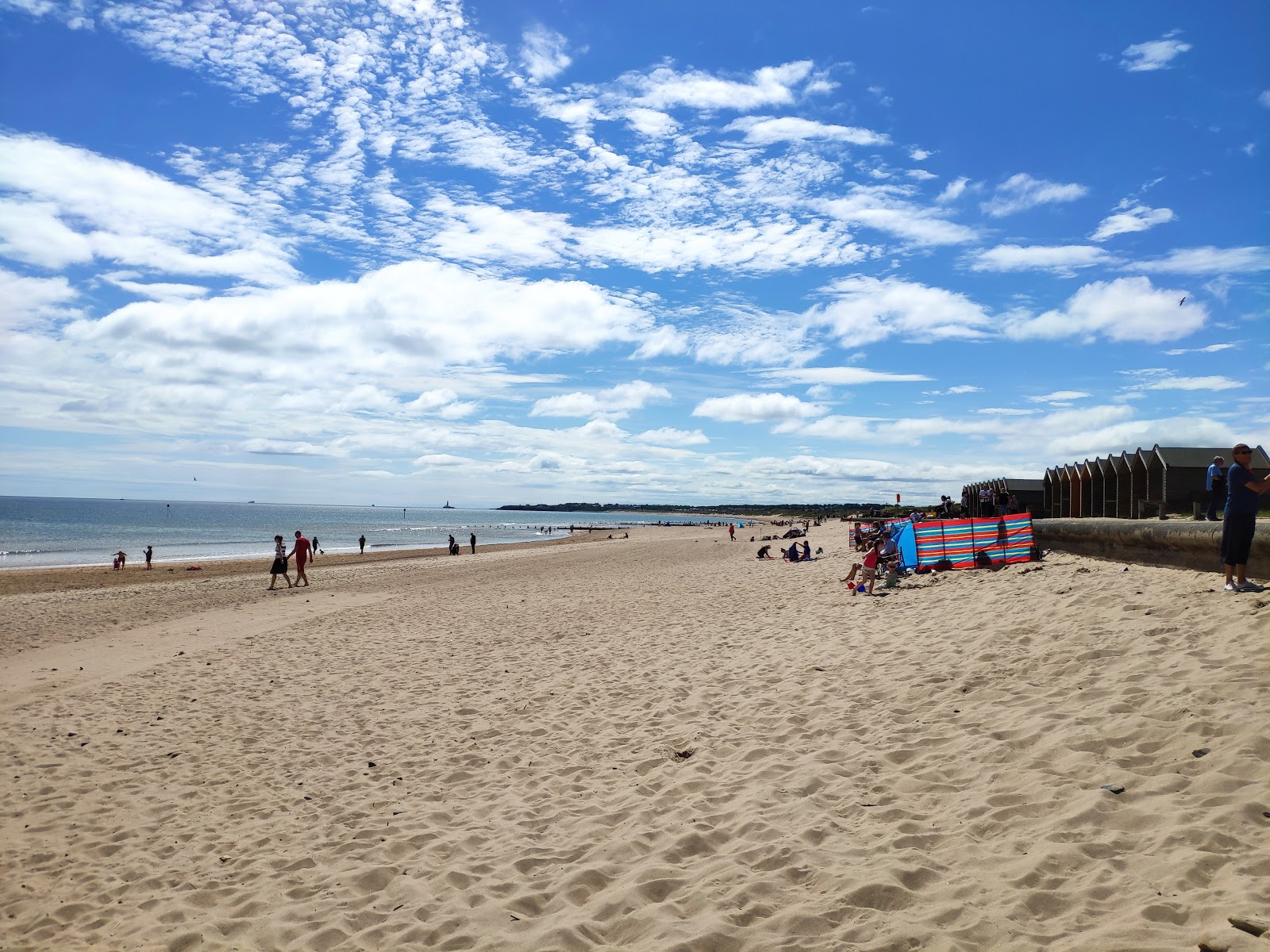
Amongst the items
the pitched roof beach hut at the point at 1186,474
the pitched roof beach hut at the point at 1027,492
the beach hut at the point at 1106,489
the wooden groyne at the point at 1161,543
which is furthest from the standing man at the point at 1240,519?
the pitched roof beach hut at the point at 1027,492

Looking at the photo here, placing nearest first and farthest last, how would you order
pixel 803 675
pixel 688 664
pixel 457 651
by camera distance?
pixel 803 675, pixel 688 664, pixel 457 651

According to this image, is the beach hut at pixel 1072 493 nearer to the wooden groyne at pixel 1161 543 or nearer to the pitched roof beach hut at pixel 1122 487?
the pitched roof beach hut at pixel 1122 487

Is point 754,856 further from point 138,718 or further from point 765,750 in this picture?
point 138,718

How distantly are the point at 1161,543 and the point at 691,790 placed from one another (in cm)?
867

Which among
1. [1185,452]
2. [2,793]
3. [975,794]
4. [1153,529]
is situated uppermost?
[1185,452]

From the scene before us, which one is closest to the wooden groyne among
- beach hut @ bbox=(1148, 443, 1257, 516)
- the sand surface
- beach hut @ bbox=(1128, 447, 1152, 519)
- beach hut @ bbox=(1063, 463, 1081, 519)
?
the sand surface

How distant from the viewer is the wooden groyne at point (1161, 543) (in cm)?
804

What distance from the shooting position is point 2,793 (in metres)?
6.26

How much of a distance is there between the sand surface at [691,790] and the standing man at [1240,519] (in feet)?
1.34

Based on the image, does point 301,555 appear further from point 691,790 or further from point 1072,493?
point 1072,493

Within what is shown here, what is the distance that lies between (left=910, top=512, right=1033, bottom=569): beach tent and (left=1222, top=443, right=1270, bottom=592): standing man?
24.2 ft

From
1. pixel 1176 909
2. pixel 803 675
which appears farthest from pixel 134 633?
pixel 1176 909

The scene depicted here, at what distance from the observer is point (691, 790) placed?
5672 millimetres

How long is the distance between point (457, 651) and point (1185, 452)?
23613 millimetres
